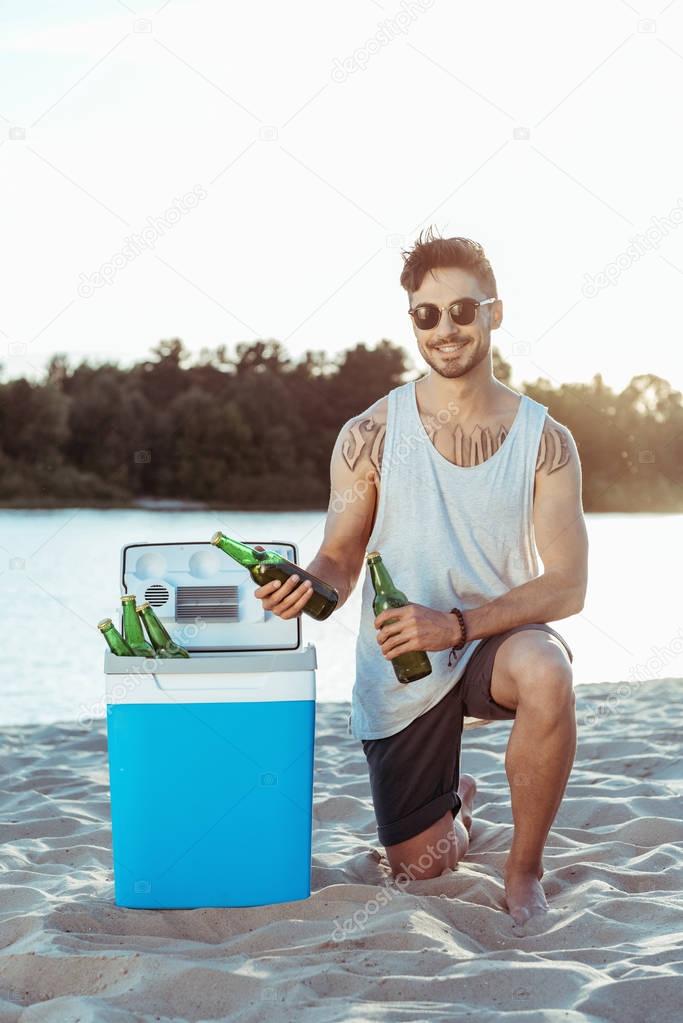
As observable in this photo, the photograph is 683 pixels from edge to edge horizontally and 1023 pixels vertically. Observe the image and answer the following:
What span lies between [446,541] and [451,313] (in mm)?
530

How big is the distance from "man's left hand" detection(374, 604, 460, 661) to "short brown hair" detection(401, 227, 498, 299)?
0.82 meters

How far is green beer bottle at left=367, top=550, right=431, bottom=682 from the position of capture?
245 cm

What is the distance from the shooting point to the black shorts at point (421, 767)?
2637 millimetres

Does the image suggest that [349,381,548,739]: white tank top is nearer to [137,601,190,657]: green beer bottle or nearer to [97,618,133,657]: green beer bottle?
[137,601,190,657]: green beer bottle

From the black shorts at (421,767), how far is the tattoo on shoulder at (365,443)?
516 millimetres

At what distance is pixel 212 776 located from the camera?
2.30 meters

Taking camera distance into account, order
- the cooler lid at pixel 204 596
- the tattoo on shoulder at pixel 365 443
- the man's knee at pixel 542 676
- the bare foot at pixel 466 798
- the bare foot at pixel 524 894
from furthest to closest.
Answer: the bare foot at pixel 466 798, the tattoo on shoulder at pixel 365 443, the cooler lid at pixel 204 596, the man's knee at pixel 542 676, the bare foot at pixel 524 894

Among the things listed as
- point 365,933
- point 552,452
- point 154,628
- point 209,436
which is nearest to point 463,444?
point 552,452

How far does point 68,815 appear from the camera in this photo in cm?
318

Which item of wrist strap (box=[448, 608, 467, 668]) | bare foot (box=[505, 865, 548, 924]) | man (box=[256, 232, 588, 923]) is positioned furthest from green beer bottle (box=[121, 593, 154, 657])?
bare foot (box=[505, 865, 548, 924])

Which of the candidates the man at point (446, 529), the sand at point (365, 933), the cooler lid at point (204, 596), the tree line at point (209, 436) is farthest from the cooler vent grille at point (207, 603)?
the tree line at point (209, 436)

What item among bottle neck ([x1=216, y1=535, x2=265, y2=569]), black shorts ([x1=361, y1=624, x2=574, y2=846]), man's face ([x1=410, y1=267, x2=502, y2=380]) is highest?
man's face ([x1=410, y1=267, x2=502, y2=380])

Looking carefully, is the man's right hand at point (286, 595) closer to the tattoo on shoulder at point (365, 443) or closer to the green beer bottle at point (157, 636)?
the green beer bottle at point (157, 636)

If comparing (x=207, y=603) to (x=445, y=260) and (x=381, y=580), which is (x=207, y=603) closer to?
(x=381, y=580)
